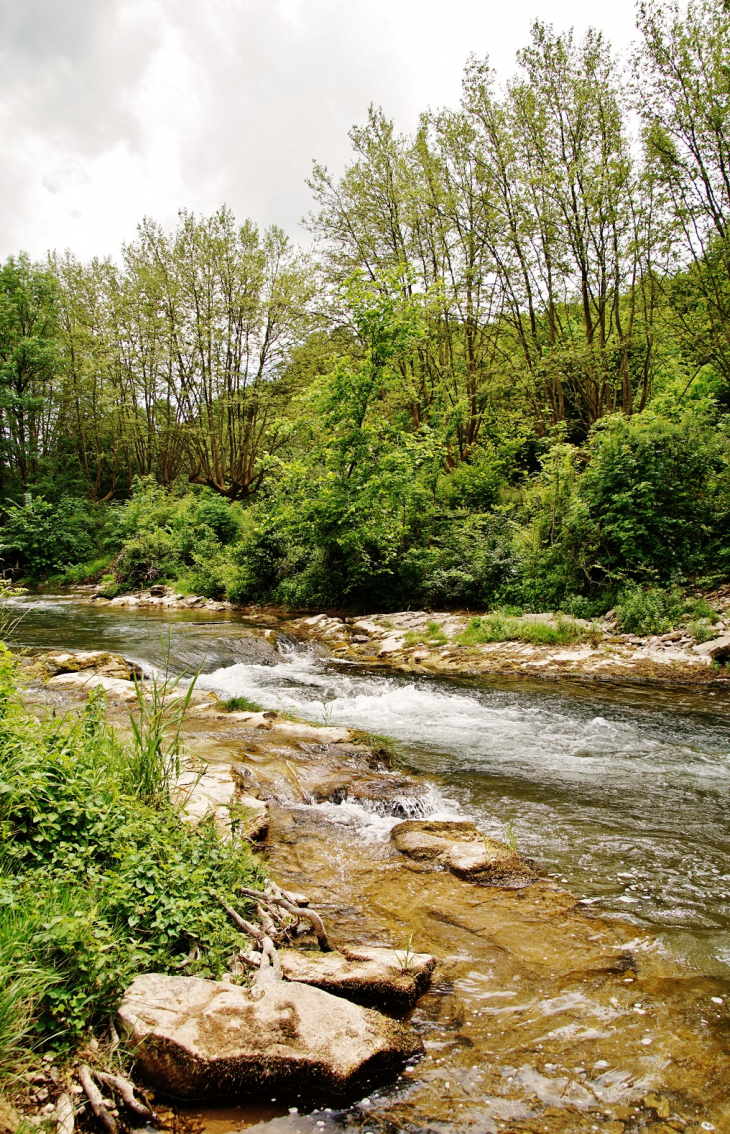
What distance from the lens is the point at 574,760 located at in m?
6.48

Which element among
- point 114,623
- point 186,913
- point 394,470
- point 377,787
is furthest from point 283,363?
point 186,913

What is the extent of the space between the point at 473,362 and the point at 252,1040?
19.8 m

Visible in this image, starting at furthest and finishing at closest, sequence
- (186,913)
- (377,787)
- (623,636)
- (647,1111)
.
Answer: (623,636) → (377,787) → (186,913) → (647,1111)

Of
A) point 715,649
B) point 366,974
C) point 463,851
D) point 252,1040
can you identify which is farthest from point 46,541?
point 252,1040

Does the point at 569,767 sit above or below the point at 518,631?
below

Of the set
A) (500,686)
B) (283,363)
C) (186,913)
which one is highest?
(283,363)

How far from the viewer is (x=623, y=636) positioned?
36.4ft

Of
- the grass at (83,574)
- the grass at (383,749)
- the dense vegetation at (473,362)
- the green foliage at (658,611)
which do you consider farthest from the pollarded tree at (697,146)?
the grass at (83,574)

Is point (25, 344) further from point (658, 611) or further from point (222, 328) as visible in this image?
point (658, 611)

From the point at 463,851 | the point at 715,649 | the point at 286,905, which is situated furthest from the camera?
the point at 715,649

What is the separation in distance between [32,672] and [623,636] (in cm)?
1052

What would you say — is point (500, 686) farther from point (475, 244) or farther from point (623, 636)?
point (475, 244)

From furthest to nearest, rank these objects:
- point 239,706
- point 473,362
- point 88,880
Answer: point 473,362
point 239,706
point 88,880

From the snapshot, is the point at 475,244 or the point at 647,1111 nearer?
the point at 647,1111
